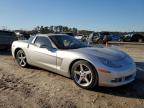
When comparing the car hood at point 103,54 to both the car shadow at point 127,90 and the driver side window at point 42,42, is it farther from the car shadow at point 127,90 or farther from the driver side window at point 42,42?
the driver side window at point 42,42

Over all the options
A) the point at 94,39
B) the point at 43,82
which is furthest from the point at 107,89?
the point at 94,39

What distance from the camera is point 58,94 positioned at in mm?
5219

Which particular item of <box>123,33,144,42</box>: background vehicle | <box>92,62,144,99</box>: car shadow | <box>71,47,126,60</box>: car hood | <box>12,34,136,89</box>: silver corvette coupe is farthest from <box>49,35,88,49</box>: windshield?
<box>123,33,144,42</box>: background vehicle

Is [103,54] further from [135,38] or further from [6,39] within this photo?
[135,38]

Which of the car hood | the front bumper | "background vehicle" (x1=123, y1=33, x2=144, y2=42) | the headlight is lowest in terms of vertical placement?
"background vehicle" (x1=123, y1=33, x2=144, y2=42)

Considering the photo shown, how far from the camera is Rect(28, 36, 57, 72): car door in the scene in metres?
6.59

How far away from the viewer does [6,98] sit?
16.2ft

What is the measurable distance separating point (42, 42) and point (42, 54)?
54 centimetres

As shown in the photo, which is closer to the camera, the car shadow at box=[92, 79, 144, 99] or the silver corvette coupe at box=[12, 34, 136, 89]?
the car shadow at box=[92, 79, 144, 99]

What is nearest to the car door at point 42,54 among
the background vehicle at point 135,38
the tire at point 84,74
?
the tire at point 84,74

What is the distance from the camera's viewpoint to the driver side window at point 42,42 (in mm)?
6874

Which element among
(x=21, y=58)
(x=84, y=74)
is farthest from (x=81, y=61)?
(x=21, y=58)

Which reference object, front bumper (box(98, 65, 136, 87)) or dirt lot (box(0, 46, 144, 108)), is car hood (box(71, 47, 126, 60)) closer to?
front bumper (box(98, 65, 136, 87))

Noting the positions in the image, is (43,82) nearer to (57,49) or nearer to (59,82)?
(59,82)
